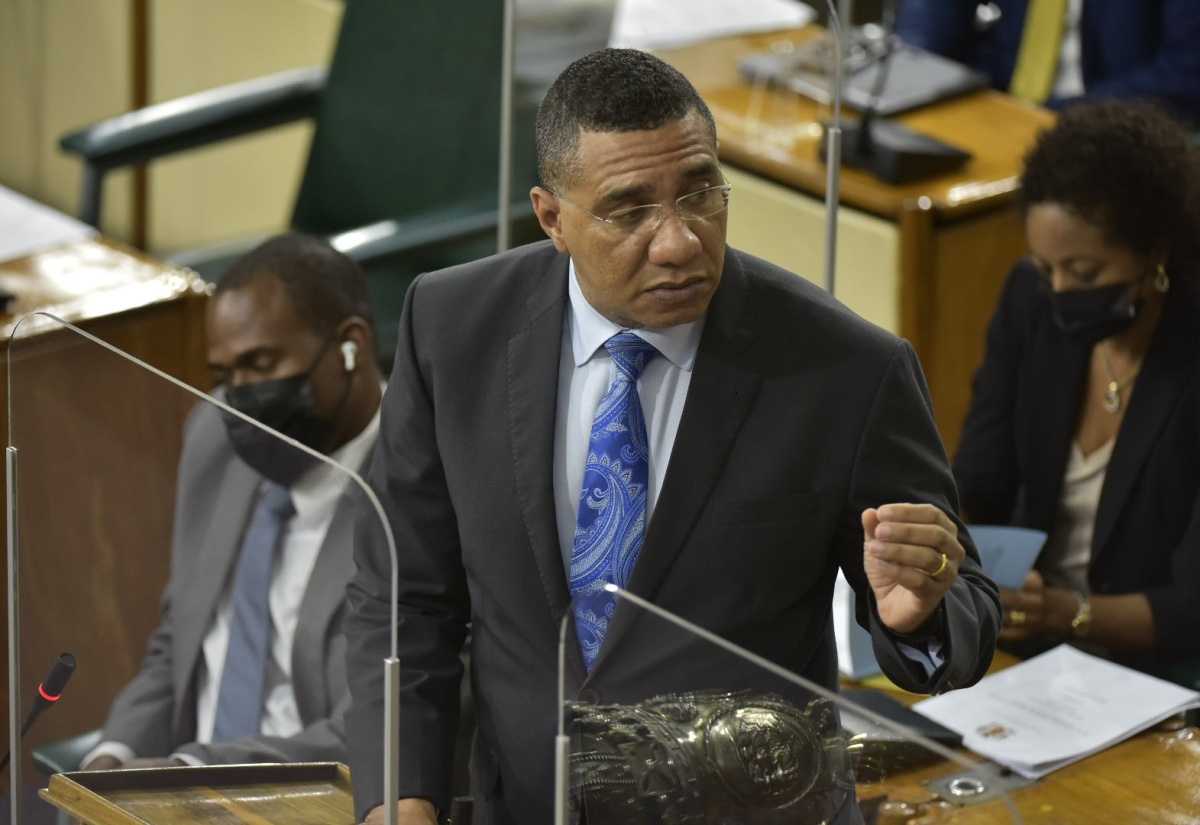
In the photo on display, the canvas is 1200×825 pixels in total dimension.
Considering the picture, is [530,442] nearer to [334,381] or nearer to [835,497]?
[835,497]

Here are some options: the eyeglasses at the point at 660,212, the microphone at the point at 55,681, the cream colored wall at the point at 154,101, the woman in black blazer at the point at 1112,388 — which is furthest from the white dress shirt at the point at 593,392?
the cream colored wall at the point at 154,101

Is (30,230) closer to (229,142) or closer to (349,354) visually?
(229,142)

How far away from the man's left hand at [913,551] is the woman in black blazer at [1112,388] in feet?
3.10

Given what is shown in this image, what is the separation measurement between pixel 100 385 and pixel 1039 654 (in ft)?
4.43

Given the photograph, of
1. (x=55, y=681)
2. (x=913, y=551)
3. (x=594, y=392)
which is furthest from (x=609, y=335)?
(x=55, y=681)

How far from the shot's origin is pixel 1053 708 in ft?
6.77

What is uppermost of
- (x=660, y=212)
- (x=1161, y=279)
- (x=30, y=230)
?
(x=660, y=212)

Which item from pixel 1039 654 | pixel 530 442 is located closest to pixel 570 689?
pixel 530 442

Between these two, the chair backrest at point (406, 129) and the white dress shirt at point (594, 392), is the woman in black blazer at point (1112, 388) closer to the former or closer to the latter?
the white dress shirt at point (594, 392)

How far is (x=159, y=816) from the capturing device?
1.42 meters

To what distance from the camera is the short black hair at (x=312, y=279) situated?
90.1 inches

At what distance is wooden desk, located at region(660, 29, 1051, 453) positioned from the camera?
3371 mm

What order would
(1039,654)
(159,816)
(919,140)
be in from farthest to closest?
(919,140) < (1039,654) < (159,816)

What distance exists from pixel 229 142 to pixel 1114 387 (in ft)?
8.65
